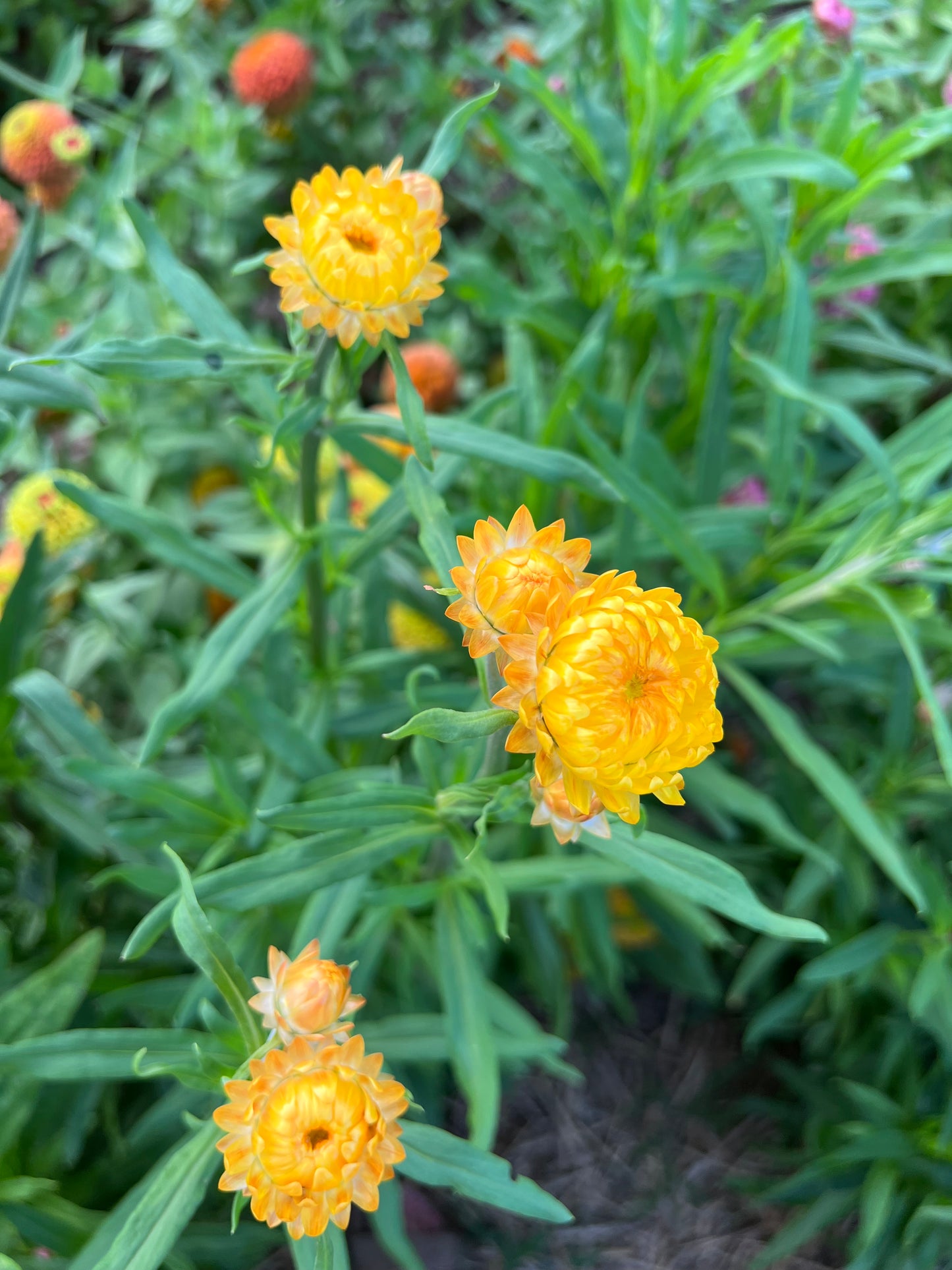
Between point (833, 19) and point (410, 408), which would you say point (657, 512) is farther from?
point (833, 19)

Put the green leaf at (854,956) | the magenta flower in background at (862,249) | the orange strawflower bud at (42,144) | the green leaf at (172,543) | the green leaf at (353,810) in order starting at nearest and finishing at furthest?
the green leaf at (353,810) → the green leaf at (172,543) → the green leaf at (854,956) → the magenta flower in background at (862,249) → the orange strawflower bud at (42,144)

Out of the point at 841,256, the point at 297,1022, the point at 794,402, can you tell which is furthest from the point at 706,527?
the point at 297,1022

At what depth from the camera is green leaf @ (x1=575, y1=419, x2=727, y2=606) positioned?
1003 millimetres

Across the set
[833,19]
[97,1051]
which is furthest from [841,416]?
[97,1051]

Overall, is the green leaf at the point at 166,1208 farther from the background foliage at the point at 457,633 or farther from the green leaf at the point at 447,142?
the green leaf at the point at 447,142

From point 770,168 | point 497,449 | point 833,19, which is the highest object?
point 833,19

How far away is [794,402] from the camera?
1.18m

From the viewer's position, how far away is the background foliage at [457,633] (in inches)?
35.4


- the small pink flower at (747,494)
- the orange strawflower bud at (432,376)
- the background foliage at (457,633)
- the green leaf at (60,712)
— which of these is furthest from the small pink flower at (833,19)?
the green leaf at (60,712)

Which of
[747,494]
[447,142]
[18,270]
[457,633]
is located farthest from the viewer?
[747,494]

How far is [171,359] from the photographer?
2.54 feet

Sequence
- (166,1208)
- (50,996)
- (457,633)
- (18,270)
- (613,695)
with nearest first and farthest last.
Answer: (613,695) → (166,1208) → (50,996) → (18,270) → (457,633)

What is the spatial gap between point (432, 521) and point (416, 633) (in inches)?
26.0

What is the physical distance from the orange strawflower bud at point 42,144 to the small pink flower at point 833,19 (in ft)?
3.70
